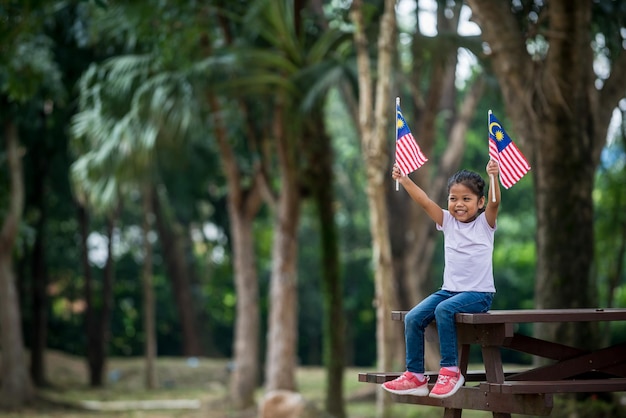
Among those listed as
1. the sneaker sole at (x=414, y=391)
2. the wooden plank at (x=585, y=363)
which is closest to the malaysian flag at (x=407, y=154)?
the sneaker sole at (x=414, y=391)

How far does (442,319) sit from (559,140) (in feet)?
16.6

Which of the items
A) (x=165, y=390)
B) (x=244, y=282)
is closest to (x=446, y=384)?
(x=244, y=282)

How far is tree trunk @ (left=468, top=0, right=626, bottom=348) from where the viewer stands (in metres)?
10.0

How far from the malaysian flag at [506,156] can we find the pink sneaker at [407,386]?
1154mm

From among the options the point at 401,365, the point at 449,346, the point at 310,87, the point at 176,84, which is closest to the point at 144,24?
the point at 176,84

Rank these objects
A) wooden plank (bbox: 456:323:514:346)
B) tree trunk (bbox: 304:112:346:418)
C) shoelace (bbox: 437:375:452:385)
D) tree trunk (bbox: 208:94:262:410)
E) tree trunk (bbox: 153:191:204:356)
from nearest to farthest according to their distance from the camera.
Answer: wooden plank (bbox: 456:323:514:346) → shoelace (bbox: 437:375:452:385) → tree trunk (bbox: 304:112:346:418) → tree trunk (bbox: 208:94:262:410) → tree trunk (bbox: 153:191:204:356)

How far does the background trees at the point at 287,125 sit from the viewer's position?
10.3 meters

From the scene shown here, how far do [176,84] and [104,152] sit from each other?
1.41 m

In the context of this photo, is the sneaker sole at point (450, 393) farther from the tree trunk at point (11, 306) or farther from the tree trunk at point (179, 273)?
the tree trunk at point (179, 273)

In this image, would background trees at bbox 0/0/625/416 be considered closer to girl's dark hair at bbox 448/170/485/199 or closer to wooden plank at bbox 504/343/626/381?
wooden plank at bbox 504/343/626/381

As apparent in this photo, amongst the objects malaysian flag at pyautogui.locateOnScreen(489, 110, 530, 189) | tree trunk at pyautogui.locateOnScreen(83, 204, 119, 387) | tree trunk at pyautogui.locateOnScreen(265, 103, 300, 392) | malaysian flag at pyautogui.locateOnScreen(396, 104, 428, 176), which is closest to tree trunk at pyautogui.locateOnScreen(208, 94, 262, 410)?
tree trunk at pyautogui.locateOnScreen(265, 103, 300, 392)

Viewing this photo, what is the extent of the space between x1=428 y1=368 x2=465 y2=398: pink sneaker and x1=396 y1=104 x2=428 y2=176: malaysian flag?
3.66ft

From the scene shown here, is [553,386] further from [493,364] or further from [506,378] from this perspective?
[506,378]

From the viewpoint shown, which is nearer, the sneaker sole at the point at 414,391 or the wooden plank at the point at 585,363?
the sneaker sole at the point at 414,391
